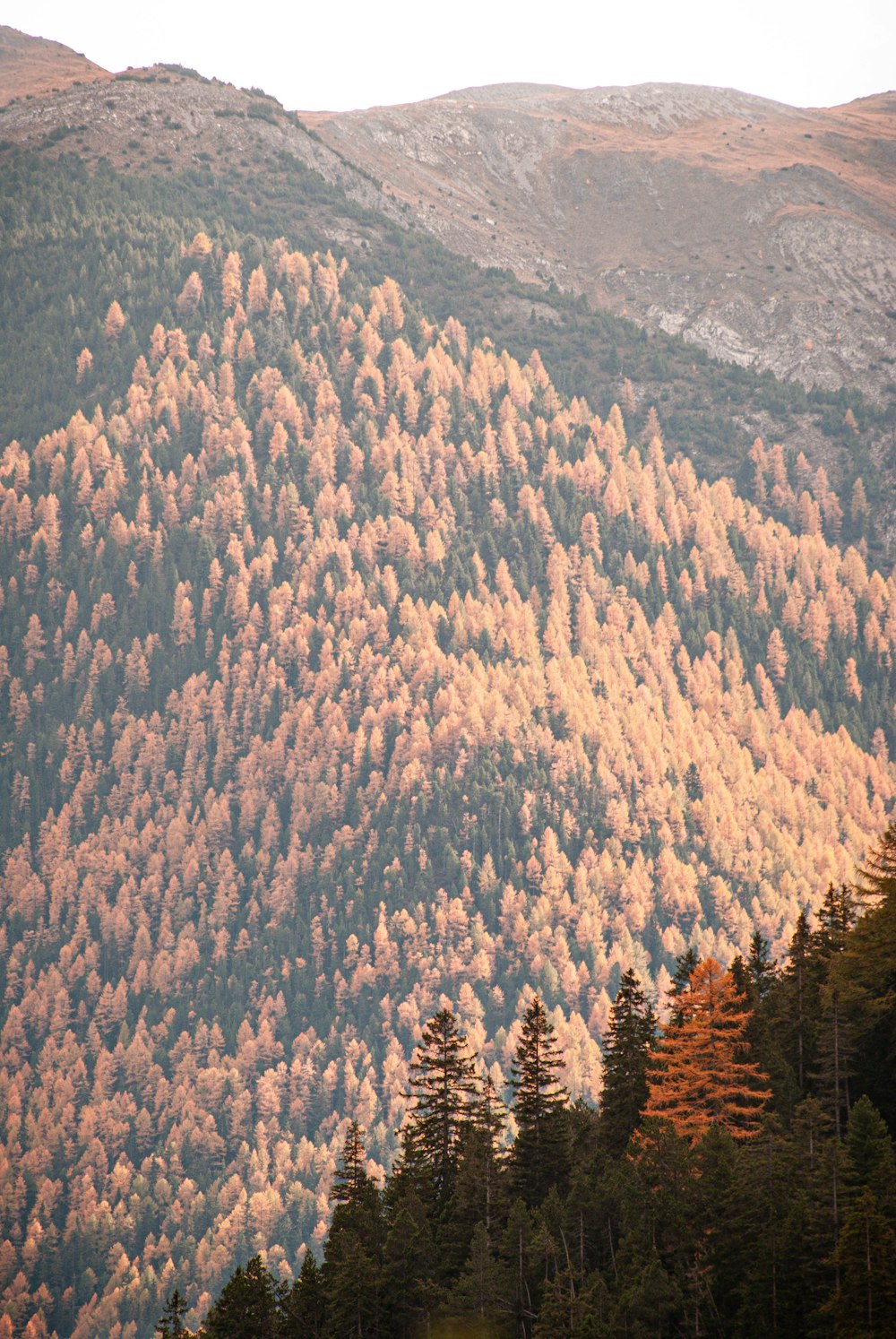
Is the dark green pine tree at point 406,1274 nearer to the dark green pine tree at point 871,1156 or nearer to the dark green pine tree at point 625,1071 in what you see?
the dark green pine tree at point 625,1071

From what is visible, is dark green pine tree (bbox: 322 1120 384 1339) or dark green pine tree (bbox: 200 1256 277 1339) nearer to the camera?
dark green pine tree (bbox: 322 1120 384 1339)

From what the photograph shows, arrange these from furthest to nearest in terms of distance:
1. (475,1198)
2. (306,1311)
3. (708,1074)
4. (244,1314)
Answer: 1. (306,1311)
2. (244,1314)
3. (475,1198)
4. (708,1074)

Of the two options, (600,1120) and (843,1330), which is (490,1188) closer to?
(600,1120)

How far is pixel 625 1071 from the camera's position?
302ft

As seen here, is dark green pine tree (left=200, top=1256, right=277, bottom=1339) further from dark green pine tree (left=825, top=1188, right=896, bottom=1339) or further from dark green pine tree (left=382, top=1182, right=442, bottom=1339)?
dark green pine tree (left=825, top=1188, right=896, bottom=1339)

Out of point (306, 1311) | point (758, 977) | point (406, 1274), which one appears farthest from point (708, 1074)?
point (758, 977)

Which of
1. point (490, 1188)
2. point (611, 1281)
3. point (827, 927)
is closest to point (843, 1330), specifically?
point (611, 1281)

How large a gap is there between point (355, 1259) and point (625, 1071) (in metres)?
18.9

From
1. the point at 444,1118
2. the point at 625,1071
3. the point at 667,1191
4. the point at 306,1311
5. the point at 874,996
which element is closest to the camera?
the point at 667,1191

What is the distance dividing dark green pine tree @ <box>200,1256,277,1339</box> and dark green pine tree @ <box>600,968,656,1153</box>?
20.5m

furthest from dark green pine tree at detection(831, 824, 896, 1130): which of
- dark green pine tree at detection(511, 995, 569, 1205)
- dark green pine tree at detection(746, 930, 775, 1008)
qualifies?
dark green pine tree at detection(511, 995, 569, 1205)

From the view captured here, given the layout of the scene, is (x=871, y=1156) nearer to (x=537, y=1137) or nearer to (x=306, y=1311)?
(x=537, y=1137)

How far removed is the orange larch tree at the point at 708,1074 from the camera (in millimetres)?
82812

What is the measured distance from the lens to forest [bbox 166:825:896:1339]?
219 feet
